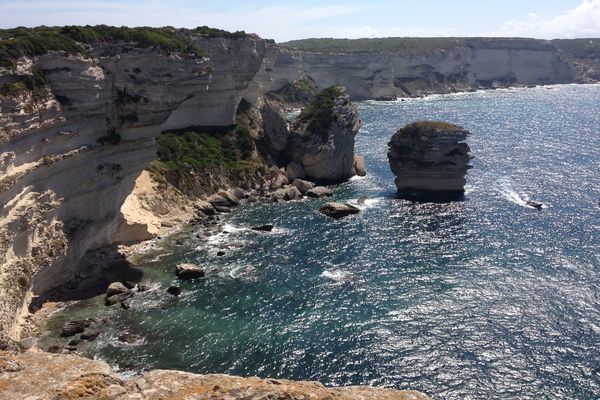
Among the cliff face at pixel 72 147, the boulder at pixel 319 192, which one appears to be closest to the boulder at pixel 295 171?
the boulder at pixel 319 192

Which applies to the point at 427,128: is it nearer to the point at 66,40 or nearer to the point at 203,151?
the point at 203,151

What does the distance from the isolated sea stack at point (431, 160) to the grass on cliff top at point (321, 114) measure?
44.8ft

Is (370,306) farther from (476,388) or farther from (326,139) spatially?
(326,139)

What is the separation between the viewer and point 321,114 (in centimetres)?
9512

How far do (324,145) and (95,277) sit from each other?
47.6 metres

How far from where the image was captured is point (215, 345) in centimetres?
4219

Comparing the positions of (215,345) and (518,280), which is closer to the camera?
(215,345)

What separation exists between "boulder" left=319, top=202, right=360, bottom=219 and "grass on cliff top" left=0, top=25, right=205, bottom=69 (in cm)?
2558

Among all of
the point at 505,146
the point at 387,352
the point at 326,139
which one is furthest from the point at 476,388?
the point at 505,146

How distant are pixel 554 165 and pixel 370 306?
63.1 m

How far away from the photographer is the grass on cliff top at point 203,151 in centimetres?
8127

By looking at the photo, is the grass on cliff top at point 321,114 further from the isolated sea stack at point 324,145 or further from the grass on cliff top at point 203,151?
the grass on cliff top at point 203,151

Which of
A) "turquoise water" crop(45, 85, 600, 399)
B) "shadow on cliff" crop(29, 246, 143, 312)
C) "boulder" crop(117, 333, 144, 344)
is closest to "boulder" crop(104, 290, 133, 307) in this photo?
"turquoise water" crop(45, 85, 600, 399)

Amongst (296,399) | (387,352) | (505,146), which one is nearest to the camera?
(296,399)
